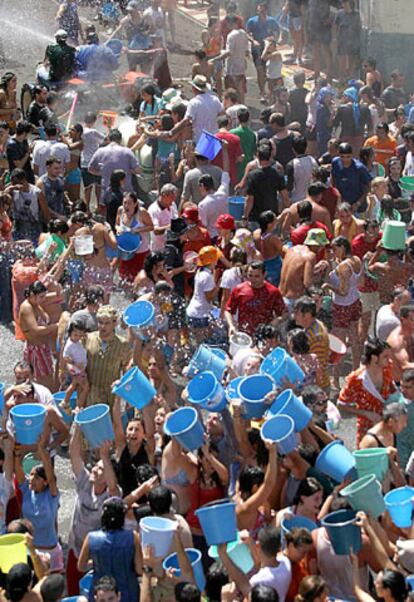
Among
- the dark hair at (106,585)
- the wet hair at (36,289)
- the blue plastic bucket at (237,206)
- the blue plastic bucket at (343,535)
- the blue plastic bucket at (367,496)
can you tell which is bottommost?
the blue plastic bucket at (237,206)

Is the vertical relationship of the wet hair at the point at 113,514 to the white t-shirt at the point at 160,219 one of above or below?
above

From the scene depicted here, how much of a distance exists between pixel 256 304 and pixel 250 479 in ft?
9.25

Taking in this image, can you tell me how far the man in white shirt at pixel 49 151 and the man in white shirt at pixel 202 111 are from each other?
1.47 m

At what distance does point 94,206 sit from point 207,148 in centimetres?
264

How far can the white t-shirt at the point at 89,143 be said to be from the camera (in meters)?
14.3

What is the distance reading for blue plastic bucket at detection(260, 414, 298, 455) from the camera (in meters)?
7.38

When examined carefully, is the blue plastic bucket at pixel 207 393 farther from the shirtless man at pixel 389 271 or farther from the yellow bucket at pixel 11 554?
the shirtless man at pixel 389 271

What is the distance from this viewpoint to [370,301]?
1084 cm

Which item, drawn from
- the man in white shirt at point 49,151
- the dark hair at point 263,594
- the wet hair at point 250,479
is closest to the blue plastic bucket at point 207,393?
the wet hair at point 250,479

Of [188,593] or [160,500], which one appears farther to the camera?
[160,500]

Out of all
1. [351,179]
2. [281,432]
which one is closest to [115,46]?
[351,179]

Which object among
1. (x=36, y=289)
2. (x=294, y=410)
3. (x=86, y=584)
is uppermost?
(x=294, y=410)

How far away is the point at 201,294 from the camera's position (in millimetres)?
10523

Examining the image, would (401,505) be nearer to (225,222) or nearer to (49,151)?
(225,222)
